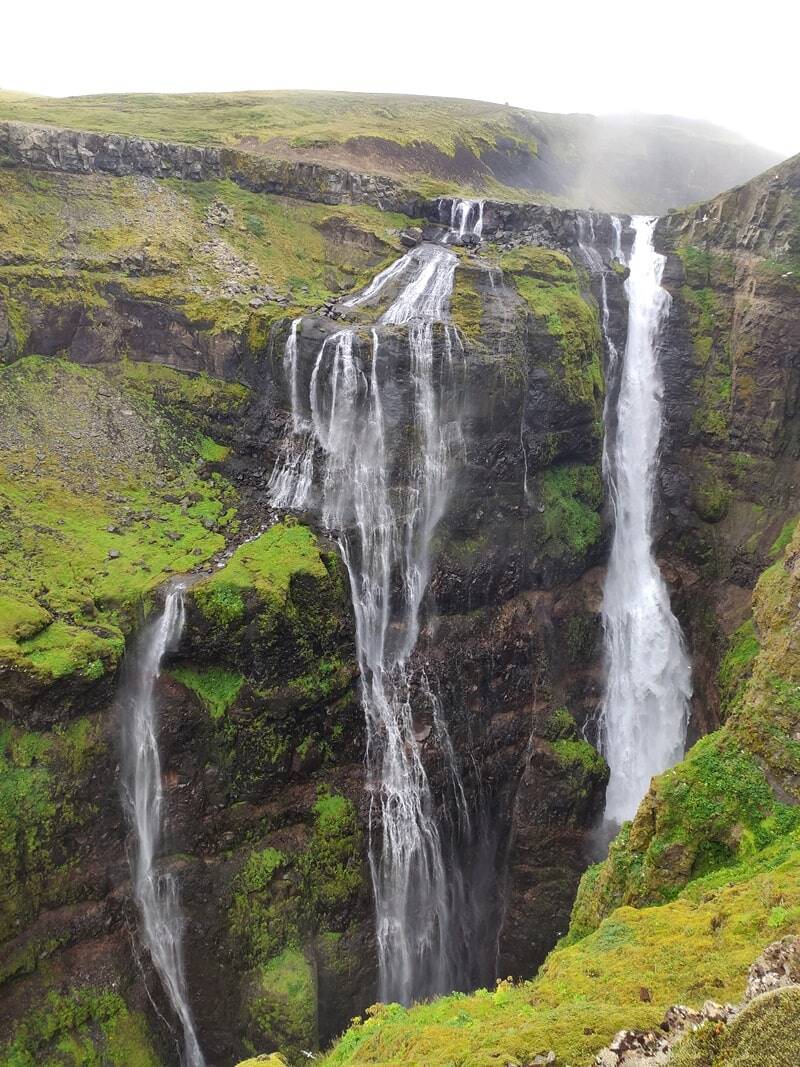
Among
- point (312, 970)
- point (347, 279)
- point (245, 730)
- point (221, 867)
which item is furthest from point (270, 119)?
point (312, 970)

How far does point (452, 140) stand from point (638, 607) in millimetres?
33032

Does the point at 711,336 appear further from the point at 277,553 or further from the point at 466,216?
the point at 277,553

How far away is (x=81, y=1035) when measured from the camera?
15922mm

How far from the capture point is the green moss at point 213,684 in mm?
18188

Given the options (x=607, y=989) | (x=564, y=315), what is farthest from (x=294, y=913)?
(x=564, y=315)

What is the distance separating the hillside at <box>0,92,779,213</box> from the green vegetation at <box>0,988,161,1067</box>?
106 feet

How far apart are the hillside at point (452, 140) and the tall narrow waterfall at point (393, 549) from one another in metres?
16.3

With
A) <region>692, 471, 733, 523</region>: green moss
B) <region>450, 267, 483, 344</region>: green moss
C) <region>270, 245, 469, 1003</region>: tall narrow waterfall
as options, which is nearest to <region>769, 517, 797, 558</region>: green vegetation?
<region>692, 471, 733, 523</region>: green moss

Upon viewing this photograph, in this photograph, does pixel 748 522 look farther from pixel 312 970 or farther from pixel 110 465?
pixel 110 465

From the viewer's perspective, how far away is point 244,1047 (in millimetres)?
16906

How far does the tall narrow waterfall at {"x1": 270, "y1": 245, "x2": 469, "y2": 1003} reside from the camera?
19359 mm

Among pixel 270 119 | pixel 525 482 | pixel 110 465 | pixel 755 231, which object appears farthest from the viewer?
pixel 270 119

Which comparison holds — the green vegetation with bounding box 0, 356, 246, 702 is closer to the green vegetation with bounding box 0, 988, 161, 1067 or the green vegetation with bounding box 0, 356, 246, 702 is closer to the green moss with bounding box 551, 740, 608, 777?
the green vegetation with bounding box 0, 988, 161, 1067

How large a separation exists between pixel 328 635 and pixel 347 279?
1598 cm
